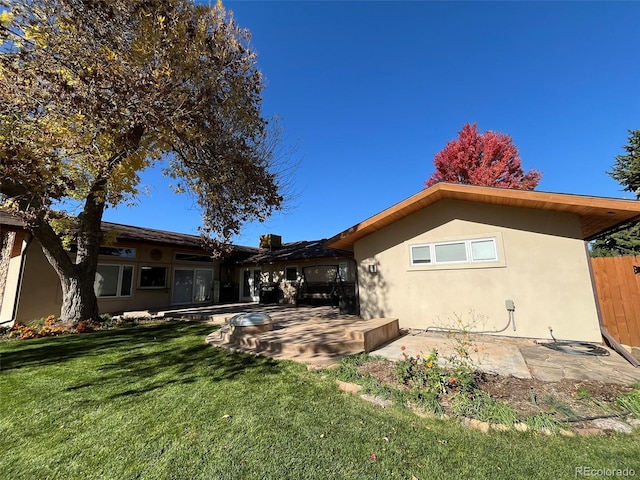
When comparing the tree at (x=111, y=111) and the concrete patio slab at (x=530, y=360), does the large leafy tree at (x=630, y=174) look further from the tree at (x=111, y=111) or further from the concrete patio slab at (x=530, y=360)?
the tree at (x=111, y=111)

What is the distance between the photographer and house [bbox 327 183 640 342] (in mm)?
5910

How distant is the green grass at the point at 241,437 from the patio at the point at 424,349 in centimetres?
107

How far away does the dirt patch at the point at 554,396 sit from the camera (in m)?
2.95

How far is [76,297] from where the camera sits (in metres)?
8.62

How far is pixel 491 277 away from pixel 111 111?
973 cm

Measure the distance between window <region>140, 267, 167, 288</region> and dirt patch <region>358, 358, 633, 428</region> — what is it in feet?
43.3

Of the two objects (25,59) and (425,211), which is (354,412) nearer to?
(425,211)

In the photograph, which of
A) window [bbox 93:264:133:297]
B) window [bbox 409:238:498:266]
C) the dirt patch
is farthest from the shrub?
window [bbox 409:238:498:266]

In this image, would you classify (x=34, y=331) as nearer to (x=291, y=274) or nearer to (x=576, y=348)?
(x=291, y=274)

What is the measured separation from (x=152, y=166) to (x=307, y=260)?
812 cm

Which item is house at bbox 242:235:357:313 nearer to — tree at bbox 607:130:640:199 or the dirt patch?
the dirt patch

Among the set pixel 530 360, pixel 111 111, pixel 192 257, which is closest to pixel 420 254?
pixel 530 360

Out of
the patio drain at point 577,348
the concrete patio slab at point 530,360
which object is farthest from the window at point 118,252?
the patio drain at point 577,348

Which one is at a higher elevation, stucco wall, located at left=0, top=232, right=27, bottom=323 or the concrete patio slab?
stucco wall, located at left=0, top=232, right=27, bottom=323
